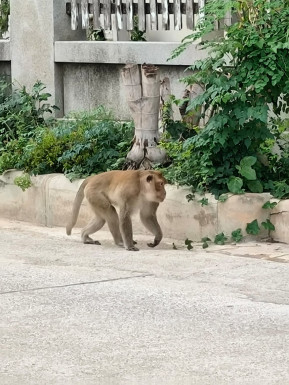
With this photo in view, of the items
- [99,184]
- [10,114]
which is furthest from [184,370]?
[10,114]

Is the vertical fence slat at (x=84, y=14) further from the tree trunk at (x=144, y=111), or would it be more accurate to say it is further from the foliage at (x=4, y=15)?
the foliage at (x=4, y=15)

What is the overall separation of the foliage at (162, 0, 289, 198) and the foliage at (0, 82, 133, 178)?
1.24 metres

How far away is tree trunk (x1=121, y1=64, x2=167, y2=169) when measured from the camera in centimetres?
1243

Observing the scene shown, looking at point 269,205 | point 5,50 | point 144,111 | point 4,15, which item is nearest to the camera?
point 269,205

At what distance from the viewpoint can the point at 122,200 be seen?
1159cm

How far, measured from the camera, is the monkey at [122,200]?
11.5 meters

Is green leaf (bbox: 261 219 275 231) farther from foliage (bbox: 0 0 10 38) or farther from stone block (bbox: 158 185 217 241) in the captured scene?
foliage (bbox: 0 0 10 38)

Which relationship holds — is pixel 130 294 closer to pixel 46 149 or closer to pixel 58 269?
pixel 58 269

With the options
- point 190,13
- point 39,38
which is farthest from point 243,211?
point 39,38

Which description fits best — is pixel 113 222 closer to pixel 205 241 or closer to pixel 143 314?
pixel 205 241

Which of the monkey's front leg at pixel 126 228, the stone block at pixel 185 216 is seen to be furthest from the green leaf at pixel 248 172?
the monkey's front leg at pixel 126 228

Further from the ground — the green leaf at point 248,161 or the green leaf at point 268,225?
the green leaf at point 248,161

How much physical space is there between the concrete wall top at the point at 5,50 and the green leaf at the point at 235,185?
15.5 ft

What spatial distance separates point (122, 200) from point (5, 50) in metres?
4.34
